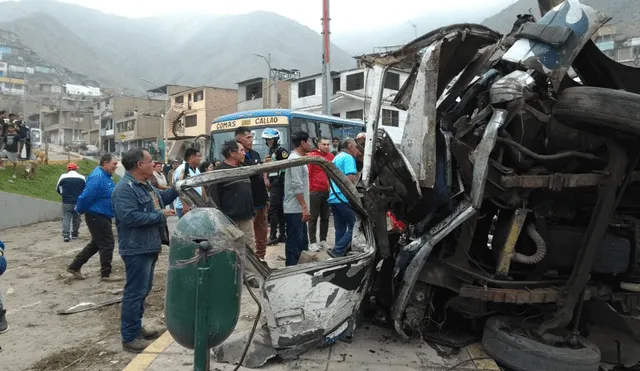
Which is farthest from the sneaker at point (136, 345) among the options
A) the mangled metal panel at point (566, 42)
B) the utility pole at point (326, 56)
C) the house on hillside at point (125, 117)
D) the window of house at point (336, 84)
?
the house on hillside at point (125, 117)

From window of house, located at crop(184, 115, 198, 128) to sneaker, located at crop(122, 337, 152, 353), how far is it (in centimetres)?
4279

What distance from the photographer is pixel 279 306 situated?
3.04 meters

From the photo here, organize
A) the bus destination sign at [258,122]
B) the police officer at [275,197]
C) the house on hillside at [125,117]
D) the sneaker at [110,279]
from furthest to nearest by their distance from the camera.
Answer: the house on hillside at [125,117], the bus destination sign at [258,122], the police officer at [275,197], the sneaker at [110,279]

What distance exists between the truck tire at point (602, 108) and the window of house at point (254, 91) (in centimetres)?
3787

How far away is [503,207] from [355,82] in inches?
1208

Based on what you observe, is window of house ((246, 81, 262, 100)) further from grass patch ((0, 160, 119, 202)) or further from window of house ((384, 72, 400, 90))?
window of house ((384, 72, 400, 90))

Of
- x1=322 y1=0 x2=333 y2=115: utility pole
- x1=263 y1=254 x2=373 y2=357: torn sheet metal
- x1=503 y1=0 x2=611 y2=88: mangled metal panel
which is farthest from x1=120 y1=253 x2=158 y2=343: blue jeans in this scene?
x1=322 y1=0 x2=333 y2=115: utility pole

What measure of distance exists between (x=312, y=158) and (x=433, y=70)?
1128mm

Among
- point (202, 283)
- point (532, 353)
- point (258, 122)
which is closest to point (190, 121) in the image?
point (258, 122)

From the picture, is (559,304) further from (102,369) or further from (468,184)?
(102,369)

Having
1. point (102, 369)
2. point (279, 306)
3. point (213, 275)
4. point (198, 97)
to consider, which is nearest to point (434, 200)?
point (279, 306)

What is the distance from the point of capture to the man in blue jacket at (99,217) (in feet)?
19.2

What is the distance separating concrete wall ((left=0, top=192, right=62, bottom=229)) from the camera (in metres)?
11.0

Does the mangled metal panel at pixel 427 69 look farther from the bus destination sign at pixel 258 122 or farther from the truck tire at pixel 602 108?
the bus destination sign at pixel 258 122
